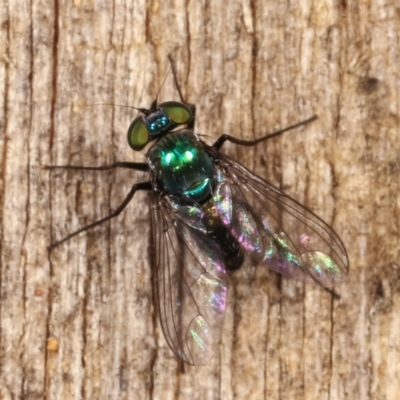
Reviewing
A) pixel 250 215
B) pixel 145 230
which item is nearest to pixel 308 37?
pixel 250 215

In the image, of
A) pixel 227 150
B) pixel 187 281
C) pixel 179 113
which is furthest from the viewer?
pixel 227 150

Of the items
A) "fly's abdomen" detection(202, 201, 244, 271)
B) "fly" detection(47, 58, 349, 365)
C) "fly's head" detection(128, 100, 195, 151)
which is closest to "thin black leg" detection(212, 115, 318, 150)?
"fly" detection(47, 58, 349, 365)

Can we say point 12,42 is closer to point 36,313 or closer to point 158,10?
point 158,10

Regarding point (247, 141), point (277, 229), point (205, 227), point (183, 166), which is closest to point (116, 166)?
point (183, 166)

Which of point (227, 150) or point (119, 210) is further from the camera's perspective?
point (227, 150)

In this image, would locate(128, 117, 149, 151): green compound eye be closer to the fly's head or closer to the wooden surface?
the fly's head

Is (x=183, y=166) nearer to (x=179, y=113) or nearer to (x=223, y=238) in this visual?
(x=179, y=113)

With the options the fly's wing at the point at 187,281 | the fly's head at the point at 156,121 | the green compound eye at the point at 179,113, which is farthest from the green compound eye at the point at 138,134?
the fly's wing at the point at 187,281
